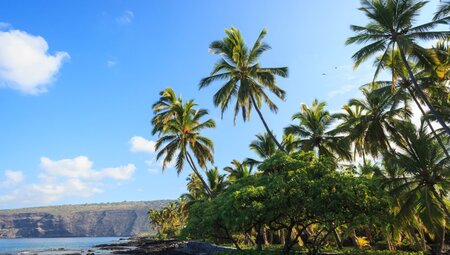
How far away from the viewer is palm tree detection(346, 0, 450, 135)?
1998cm

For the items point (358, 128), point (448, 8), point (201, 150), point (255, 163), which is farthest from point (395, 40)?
point (201, 150)

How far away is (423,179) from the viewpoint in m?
19.6

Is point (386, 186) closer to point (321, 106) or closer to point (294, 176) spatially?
point (294, 176)

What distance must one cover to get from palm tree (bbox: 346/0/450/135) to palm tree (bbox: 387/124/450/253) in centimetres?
195

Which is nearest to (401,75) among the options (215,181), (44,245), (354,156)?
(354,156)

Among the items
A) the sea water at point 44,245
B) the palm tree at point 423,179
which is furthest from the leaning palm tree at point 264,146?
the sea water at point 44,245

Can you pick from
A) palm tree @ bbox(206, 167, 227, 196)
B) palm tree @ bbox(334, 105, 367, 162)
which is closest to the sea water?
palm tree @ bbox(206, 167, 227, 196)

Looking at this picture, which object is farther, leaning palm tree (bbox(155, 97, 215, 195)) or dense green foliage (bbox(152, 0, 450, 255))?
leaning palm tree (bbox(155, 97, 215, 195))

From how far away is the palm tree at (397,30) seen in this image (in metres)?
20.0

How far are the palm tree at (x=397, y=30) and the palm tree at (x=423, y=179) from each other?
1.95 m

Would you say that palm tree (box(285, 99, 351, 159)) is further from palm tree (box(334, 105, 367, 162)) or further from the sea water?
the sea water

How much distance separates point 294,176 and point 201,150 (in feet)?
62.3

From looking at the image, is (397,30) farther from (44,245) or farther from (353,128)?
(44,245)

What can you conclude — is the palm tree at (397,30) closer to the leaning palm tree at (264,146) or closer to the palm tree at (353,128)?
the palm tree at (353,128)
